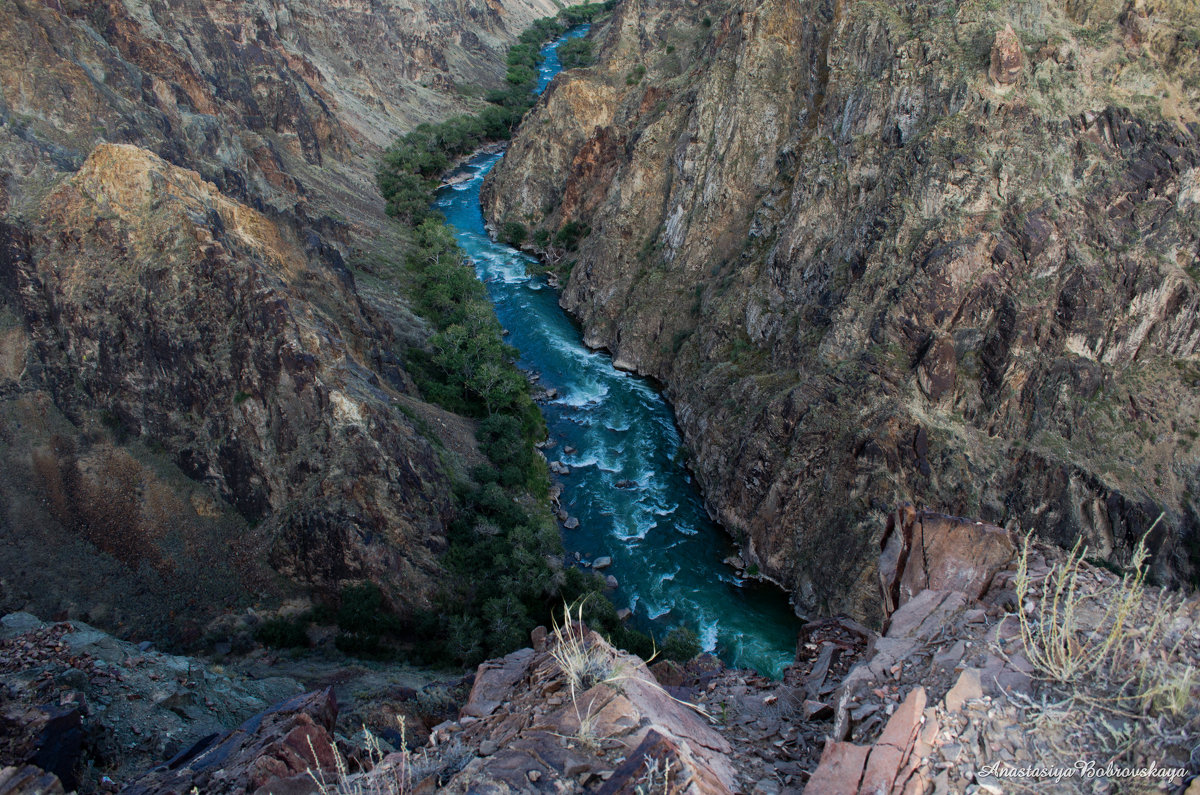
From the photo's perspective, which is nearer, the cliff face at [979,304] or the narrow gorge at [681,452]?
the narrow gorge at [681,452]

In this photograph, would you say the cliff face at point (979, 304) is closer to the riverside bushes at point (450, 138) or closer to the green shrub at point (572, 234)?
the green shrub at point (572, 234)

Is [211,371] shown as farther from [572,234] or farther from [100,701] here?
[572,234]

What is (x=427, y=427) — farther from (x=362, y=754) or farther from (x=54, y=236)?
(x=362, y=754)

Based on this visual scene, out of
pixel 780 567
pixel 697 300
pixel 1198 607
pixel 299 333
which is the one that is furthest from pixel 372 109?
pixel 1198 607

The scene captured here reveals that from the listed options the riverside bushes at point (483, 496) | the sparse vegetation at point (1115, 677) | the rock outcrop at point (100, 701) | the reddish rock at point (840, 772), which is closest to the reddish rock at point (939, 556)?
the sparse vegetation at point (1115, 677)

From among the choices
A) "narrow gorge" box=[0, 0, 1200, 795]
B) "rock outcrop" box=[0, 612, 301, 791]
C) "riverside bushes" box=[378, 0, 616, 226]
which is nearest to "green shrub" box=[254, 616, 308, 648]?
"narrow gorge" box=[0, 0, 1200, 795]
